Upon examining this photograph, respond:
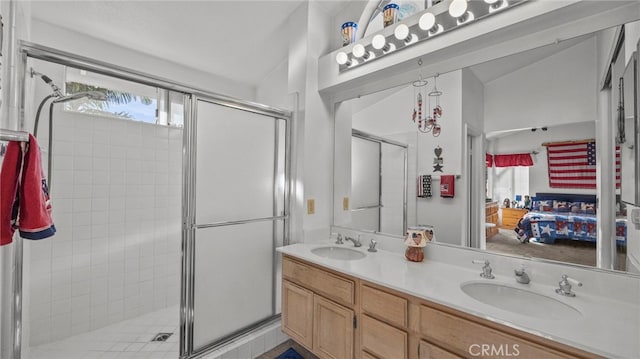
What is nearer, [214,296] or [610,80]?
[610,80]

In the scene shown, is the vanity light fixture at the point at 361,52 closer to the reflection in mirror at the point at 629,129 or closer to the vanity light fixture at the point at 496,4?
the vanity light fixture at the point at 496,4

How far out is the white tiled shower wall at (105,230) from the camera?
83.6 inches

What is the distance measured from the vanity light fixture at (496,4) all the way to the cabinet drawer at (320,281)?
5.57ft

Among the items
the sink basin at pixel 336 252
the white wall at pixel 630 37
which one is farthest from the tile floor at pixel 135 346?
the white wall at pixel 630 37

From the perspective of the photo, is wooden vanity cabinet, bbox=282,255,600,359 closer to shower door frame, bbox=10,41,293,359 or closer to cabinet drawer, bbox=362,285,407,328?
cabinet drawer, bbox=362,285,407,328

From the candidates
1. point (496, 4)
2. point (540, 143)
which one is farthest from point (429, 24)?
point (540, 143)

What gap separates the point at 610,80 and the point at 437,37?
0.86 meters

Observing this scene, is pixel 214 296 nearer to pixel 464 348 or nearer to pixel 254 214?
pixel 254 214

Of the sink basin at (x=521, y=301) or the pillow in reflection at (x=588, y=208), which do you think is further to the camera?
the pillow in reflection at (x=588, y=208)

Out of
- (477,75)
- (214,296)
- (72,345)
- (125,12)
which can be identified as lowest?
(72,345)

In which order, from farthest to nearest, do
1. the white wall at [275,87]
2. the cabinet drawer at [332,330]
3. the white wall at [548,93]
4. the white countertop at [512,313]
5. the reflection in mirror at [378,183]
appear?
the white wall at [275,87] → the reflection in mirror at [378,183] → the cabinet drawer at [332,330] → the white wall at [548,93] → the white countertop at [512,313]

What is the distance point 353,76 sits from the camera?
84.0 inches

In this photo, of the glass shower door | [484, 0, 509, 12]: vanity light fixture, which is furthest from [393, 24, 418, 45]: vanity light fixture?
the glass shower door

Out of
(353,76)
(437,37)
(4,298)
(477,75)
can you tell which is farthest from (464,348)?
(4,298)
